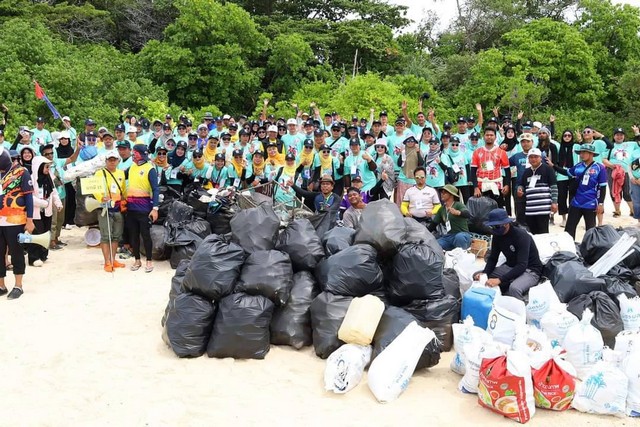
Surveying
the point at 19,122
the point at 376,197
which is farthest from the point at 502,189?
the point at 19,122

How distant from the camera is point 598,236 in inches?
221

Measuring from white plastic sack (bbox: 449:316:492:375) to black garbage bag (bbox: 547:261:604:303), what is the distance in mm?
1052

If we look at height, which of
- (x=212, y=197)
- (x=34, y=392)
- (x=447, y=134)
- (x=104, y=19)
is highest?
(x=104, y=19)

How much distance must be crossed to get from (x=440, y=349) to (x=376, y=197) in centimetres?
447

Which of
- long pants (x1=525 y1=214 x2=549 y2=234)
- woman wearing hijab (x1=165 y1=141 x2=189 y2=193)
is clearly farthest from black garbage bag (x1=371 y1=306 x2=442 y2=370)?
woman wearing hijab (x1=165 y1=141 x2=189 y2=193)

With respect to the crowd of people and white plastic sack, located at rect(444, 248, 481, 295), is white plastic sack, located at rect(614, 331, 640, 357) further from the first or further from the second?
the crowd of people

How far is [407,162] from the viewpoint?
8.51 metres

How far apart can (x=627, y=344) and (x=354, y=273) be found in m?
2.04

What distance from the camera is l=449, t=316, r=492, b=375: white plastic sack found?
4125 mm

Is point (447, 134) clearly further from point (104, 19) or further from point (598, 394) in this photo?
point (104, 19)

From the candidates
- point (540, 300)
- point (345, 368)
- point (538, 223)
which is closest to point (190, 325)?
point (345, 368)

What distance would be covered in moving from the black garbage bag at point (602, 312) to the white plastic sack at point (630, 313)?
0.15 feet

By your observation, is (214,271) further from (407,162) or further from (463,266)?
(407,162)

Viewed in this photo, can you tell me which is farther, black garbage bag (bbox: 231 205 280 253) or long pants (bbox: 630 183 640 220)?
long pants (bbox: 630 183 640 220)
